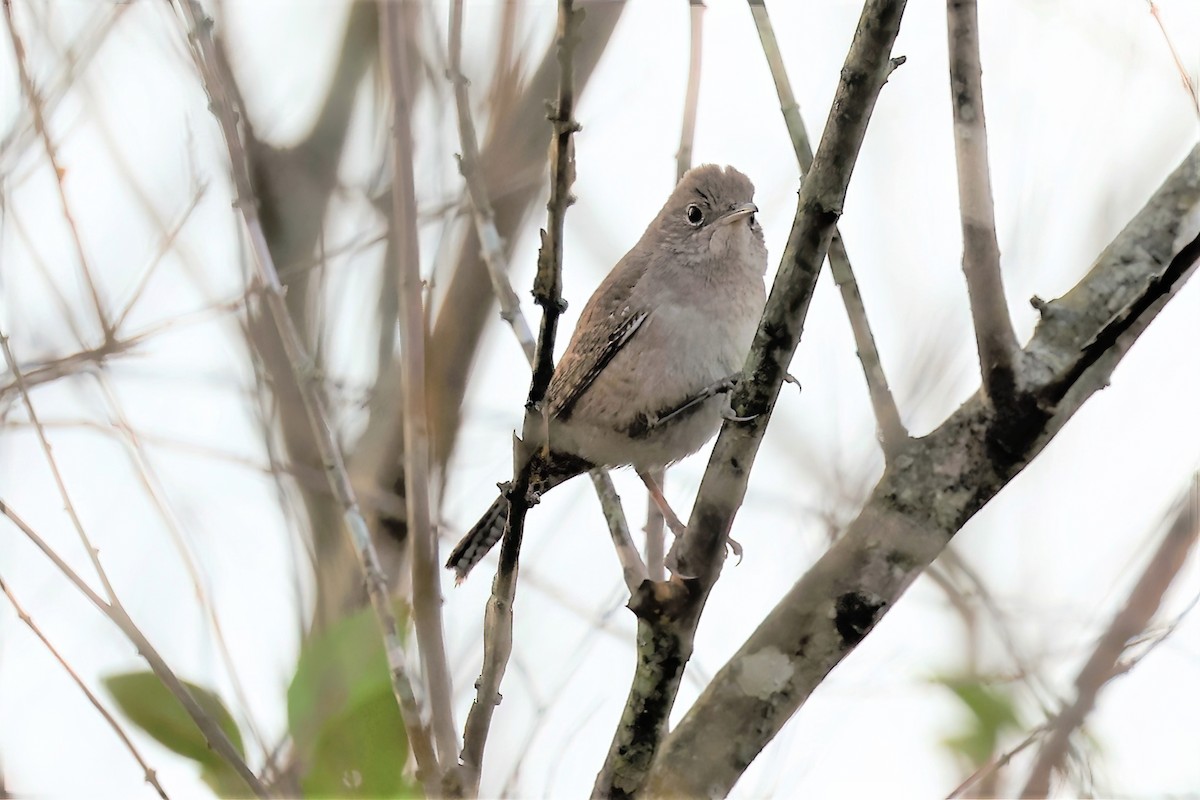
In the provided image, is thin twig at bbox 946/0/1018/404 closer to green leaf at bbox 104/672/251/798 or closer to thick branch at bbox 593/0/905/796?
thick branch at bbox 593/0/905/796

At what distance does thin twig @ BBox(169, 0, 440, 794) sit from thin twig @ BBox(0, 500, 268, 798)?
0.33 m

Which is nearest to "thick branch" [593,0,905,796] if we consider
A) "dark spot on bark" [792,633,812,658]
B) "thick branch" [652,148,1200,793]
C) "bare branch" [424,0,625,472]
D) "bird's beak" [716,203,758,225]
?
"thick branch" [652,148,1200,793]

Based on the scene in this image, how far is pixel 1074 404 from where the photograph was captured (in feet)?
8.47

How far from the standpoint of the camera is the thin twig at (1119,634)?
207 cm

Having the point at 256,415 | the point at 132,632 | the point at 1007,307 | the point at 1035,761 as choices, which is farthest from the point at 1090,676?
the point at 256,415

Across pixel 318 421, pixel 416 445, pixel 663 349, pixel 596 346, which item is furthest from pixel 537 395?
pixel 596 346

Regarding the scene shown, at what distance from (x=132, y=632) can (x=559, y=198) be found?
1.29 metres

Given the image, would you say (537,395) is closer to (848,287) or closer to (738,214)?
(848,287)

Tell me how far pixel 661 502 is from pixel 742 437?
131cm

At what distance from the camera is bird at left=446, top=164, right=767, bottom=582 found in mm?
3404

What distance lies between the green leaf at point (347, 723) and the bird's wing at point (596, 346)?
1254 mm

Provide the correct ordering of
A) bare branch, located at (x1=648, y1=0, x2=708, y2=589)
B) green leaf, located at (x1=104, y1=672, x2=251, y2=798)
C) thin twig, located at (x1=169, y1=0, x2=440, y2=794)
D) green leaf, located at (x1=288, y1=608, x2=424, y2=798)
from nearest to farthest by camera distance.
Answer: thin twig, located at (x1=169, y1=0, x2=440, y2=794)
green leaf, located at (x1=288, y1=608, x2=424, y2=798)
green leaf, located at (x1=104, y1=672, x2=251, y2=798)
bare branch, located at (x1=648, y1=0, x2=708, y2=589)

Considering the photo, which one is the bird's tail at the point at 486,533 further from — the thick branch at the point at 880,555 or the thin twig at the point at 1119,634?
the thin twig at the point at 1119,634

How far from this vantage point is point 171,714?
2463 mm
